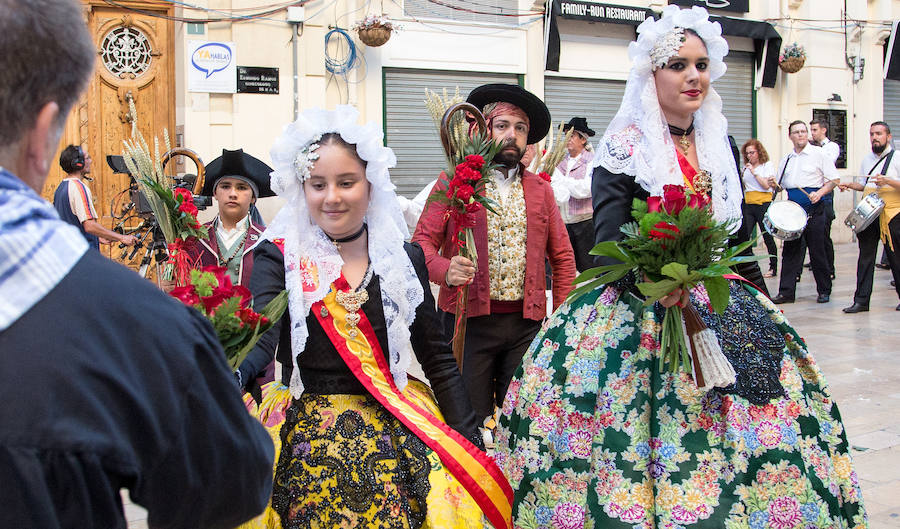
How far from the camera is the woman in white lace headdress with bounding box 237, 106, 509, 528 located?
247 centimetres

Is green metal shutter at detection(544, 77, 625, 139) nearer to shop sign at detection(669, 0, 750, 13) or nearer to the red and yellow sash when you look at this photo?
shop sign at detection(669, 0, 750, 13)

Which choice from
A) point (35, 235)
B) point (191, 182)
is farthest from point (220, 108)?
point (35, 235)

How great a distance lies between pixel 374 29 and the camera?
11.8 meters

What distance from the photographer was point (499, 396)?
4262 mm

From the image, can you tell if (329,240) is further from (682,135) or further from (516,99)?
(516,99)

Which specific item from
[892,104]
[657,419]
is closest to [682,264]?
[657,419]

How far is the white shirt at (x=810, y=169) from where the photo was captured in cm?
1088

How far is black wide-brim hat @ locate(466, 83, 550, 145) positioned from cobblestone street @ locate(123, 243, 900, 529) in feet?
7.57

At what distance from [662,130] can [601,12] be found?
37.0 feet

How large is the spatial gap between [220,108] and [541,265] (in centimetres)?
826

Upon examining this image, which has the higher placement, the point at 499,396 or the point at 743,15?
the point at 743,15

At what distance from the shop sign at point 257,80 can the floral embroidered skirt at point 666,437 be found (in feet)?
30.3

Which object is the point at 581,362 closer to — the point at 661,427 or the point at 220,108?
the point at 661,427

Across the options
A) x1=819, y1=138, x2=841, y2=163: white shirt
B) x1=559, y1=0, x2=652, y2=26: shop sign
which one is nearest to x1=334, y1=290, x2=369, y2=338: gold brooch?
x1=819, y1=138, x2=841, y2=163: white shirt
